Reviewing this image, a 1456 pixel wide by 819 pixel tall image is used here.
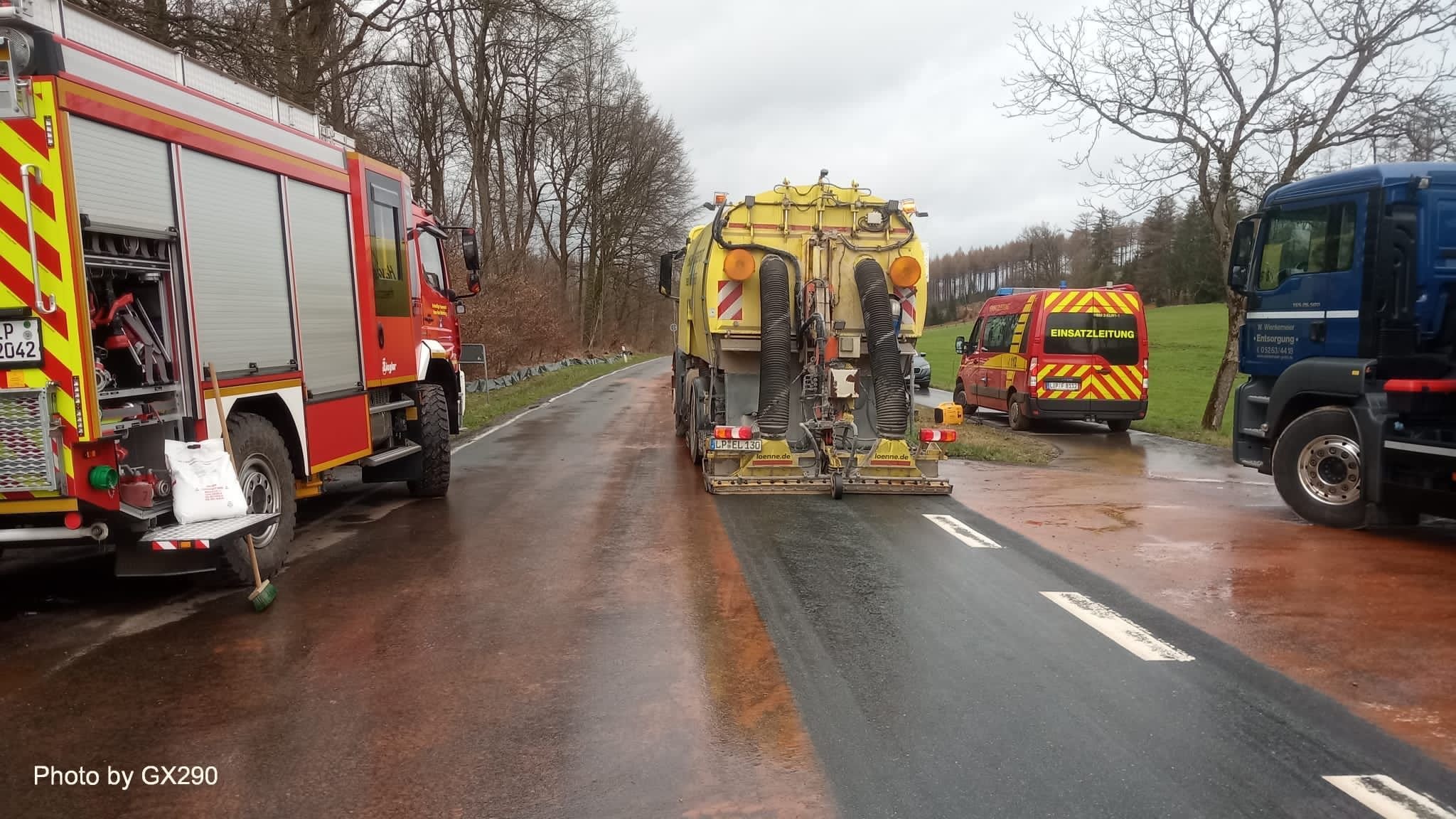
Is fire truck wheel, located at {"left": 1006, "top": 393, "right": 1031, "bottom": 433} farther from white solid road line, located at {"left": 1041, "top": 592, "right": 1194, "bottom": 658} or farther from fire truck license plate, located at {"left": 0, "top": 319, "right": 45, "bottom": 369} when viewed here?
fire truck license plate, located at {"left": 0, "top": 319, "right": 45, "bottom": 369}

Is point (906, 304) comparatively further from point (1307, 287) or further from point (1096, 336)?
point (1096, 336)

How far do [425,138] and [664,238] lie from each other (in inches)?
797

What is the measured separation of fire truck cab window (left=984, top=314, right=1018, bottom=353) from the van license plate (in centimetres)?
911

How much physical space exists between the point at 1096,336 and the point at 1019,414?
6.39 ft

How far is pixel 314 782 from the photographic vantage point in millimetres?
3369

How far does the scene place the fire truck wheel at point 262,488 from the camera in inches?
228

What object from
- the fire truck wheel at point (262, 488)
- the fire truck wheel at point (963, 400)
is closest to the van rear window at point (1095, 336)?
the fire truck wheel at point (963, 400)

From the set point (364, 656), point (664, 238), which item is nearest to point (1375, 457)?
point (364, 656)

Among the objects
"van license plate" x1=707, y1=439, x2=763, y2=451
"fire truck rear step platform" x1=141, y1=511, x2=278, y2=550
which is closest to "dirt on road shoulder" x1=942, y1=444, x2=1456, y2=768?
"van license plate" x1=707, y1=439, x2=763, y2=451

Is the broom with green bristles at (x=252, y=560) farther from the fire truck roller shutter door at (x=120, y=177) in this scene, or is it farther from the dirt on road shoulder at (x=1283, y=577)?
the dirt on road shoulder at (x=1283, y=577)

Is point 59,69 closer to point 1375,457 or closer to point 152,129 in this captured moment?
point 152,129

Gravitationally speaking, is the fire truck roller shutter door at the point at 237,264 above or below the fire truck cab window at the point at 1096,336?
above

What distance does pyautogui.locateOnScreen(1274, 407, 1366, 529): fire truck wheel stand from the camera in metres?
7.57

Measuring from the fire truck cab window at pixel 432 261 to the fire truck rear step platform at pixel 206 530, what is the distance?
465cm
